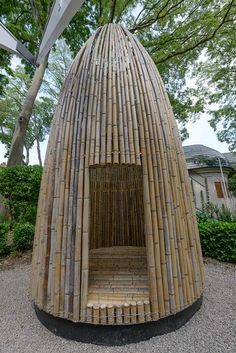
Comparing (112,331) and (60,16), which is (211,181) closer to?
(112,331)

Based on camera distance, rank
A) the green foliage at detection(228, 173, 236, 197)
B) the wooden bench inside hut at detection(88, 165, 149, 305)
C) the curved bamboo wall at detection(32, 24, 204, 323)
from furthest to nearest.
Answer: the green foliage at detection(228, 173, 236, 197) < the wooden bench inside hut at detection(88, 165, 149, 305) < the curved bamboo wall at detection(32, 24, 204, 323)

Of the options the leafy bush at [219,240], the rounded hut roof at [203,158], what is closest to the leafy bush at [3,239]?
the leafy bush at [219,240]

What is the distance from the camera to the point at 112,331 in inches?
88.0

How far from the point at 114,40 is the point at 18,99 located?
1698 centimetres

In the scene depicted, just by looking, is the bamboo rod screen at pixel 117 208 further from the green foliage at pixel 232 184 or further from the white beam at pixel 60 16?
the green foliage at pixel 232 184

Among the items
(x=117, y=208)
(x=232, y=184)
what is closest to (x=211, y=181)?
(x=232, y=184)

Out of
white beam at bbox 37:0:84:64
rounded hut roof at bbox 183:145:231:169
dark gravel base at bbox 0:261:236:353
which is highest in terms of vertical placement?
rounded hut roof at bbox 183:145:231:169

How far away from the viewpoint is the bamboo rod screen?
5.12 m

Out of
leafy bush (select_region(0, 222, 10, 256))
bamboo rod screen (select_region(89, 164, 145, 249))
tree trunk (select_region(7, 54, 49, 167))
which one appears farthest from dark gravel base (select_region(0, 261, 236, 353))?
tree trunk (select_region(7, 54, 49, 167))

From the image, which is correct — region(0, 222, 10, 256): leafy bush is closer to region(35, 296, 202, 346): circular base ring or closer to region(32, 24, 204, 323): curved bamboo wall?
region(32, 24, 204, 323): curved bamboo wall

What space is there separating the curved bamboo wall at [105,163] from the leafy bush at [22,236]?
345 centimetres

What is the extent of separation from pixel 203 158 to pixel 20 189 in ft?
38.4

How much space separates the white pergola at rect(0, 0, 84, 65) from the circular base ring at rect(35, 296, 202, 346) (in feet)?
12.0

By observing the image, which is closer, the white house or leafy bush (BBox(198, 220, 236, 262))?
leafy bush (BBox(198, 220, 236, 262))
